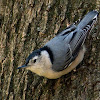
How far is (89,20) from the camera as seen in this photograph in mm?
3184

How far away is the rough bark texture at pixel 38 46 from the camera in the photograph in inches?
114

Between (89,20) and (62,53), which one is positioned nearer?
(62,53)

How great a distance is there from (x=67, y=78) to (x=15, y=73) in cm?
61

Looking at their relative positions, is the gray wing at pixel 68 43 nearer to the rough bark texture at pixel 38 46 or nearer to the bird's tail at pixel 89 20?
the bird's tail at pixel 89 20

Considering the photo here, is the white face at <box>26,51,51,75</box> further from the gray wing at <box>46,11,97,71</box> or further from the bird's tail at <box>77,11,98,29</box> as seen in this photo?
the bird's tail at <box>77,11,98,29</box>

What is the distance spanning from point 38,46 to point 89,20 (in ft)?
2.22

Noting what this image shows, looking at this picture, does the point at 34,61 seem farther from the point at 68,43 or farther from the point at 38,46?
the point at 68,43

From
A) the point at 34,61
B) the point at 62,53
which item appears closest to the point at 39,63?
the point at 34,61

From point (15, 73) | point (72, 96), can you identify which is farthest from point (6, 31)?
point (72, 96)

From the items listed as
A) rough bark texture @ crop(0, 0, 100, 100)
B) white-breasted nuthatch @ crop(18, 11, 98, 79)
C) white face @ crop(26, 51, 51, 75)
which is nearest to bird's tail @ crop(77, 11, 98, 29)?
white-breasted nuthatch @ crop(18, 11, 98, 79)

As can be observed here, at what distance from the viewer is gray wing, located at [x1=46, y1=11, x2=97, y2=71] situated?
2982 millimetres

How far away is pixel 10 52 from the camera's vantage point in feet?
10.8

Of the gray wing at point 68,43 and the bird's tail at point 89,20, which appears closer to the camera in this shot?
the gray wing at point 68,43

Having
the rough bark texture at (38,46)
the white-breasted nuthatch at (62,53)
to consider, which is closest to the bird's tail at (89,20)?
the white-breasted nuthatch at (62,53)
